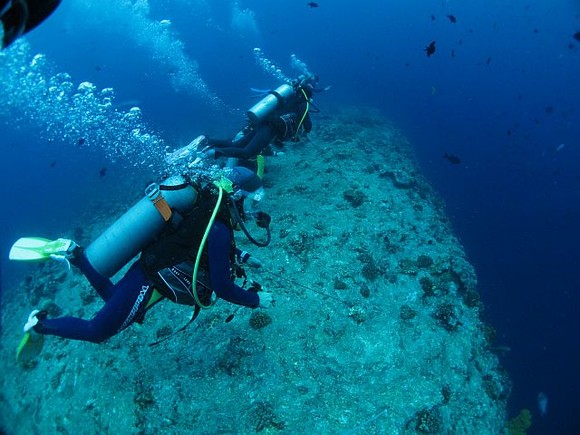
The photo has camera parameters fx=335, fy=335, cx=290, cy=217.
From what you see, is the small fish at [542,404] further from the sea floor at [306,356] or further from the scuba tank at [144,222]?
the scuba tank at [144,222]

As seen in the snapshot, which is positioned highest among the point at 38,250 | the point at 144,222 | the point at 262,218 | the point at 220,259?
the point at 38,250

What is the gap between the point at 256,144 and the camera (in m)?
9.37

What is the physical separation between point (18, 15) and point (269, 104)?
876 centimetres

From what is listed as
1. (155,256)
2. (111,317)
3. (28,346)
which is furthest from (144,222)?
(28,346)

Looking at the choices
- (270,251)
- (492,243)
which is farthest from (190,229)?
(492,243)

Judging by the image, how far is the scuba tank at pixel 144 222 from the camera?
4.39m

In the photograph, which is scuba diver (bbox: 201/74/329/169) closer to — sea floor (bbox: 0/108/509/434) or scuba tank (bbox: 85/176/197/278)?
sea floor (bbox: 0/108/509/434)

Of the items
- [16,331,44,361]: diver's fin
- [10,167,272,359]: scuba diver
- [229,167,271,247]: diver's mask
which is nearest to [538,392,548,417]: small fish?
[229,167,271,247]: diver's mask

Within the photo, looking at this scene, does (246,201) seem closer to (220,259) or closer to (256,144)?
(220,259)

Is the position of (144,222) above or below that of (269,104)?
above

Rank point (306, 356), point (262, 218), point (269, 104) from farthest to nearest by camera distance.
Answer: point (269, 104) < point (306, 356) < point (262, 218)

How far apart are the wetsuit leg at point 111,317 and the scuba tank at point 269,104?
240 inches

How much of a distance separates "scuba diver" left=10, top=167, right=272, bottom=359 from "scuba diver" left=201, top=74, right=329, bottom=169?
431cm

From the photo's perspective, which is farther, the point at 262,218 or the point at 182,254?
the point at 262,218
